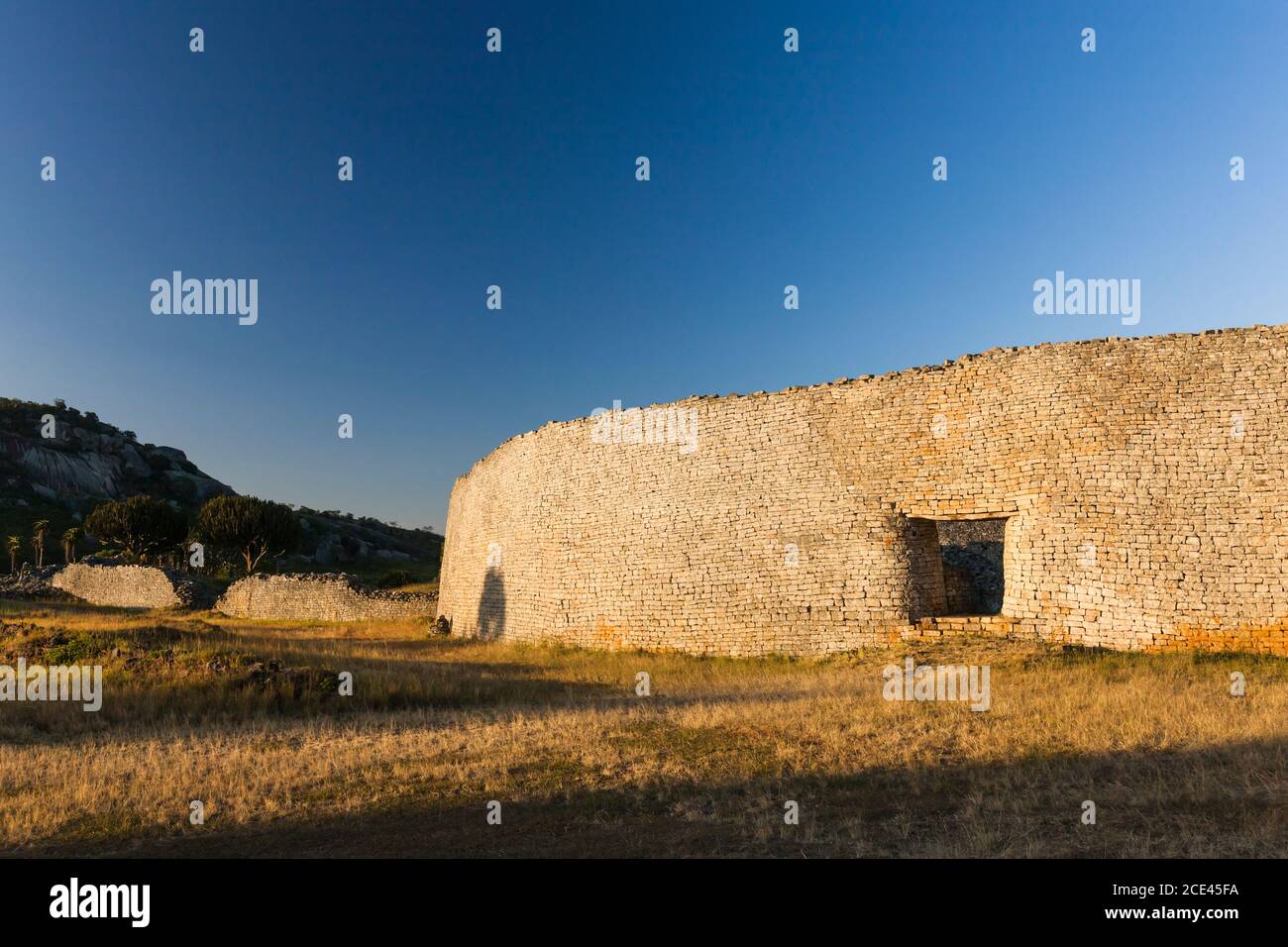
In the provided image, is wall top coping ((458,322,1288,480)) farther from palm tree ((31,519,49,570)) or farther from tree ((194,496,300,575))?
palm tree ((31,519,49,570))

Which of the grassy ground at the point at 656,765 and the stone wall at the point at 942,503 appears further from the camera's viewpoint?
the stone wall at the point at 942,503

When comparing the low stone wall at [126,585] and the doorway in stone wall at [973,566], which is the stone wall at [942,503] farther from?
the low stone wall at [126,585]

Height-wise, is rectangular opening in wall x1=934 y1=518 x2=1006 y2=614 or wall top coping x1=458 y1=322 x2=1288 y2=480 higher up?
wall top coping x1=458 y1=322 x2=1288 y2=480

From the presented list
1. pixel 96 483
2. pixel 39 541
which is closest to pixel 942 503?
pixel 39 541

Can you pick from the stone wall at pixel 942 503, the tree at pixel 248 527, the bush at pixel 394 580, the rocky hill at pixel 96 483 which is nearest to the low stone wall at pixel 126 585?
the tree at pixel 248 527

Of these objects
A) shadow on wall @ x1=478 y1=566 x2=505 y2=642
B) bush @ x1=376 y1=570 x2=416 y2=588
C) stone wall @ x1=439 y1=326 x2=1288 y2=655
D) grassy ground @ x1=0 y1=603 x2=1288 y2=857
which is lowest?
bush @ x1=376 y1=570 x2=416 y2=588

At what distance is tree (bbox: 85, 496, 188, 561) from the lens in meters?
46.6

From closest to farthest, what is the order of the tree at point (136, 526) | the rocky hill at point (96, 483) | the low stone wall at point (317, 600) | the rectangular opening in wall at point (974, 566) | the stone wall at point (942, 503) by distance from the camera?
the stone wall at point (942, 503) < the rectangular opening in wall at point (974, 566) < the low stone wall at point (317, 600) < the tree at point (136, 526) < the rocky hill at point (96, 483)

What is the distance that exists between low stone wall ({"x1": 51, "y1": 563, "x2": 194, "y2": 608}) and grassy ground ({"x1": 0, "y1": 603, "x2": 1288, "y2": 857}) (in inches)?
1091

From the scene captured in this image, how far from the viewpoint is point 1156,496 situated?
1235 cm

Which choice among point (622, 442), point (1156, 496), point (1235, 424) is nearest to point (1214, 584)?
point (1156, 496)

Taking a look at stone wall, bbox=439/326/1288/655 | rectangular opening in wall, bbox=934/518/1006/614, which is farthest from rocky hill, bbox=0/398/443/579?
rectangular opening in wall, bbox=934/518/1006/614

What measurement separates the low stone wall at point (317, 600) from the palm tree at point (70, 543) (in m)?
24.7

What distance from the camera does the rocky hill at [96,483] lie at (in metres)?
59.8
